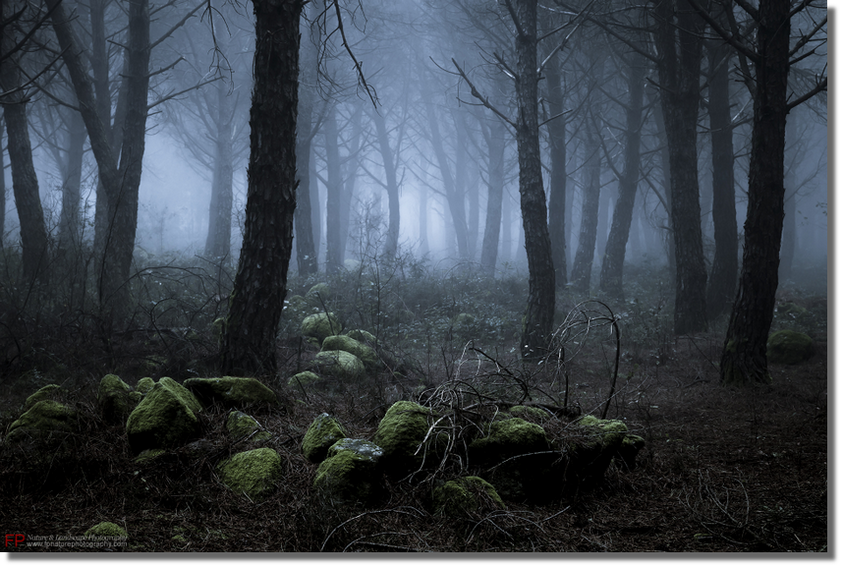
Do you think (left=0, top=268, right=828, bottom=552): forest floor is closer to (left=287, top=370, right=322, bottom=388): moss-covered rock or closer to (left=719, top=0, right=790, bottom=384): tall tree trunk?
(left=287, top=370, right=322, bottom=388): moss-covered rock

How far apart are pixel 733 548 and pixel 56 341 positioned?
244 inches

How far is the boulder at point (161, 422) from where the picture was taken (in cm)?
307

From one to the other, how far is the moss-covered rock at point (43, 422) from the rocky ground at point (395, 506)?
10cm

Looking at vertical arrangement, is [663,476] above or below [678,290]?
below

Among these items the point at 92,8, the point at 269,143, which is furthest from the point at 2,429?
the point at 92,8

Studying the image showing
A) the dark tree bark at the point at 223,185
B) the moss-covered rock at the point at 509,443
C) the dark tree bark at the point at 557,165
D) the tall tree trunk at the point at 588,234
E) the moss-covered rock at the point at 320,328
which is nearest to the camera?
the moss-covered rock at the point at 509,443

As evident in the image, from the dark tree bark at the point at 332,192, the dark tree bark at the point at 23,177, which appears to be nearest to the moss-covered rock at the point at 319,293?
the dark tree bark at the point at 23,177

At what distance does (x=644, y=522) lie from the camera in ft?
8.59

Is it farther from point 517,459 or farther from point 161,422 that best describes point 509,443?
point 161,422

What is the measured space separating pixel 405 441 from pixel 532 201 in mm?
6218

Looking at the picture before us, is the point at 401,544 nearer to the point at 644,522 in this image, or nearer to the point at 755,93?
the point at 644,522

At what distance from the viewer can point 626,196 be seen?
48.4 feet

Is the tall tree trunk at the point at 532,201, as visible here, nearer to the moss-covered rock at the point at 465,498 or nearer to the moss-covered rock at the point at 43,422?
the moss-covered rock at the point at 465,498

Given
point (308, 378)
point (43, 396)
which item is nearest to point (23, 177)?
point (43, 396)
